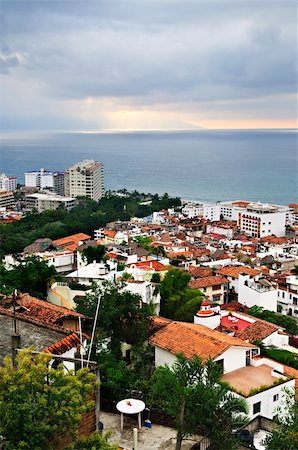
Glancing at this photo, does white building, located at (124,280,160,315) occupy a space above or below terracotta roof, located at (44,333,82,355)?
below

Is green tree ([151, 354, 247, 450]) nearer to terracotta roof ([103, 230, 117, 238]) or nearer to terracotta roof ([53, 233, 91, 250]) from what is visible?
terracotta roof ([53, 233, 91, 250])

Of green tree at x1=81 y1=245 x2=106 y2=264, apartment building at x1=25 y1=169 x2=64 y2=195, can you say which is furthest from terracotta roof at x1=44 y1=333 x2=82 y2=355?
apartment building at x1=25 y1=169 x2=64 y2=195

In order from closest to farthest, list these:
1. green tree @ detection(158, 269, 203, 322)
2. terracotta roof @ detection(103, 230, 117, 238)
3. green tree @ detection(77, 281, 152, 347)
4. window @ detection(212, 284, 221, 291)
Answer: green tree @ detection(77, 281, 152, 347) < green tree @ detection(158, 269, 203, 322) < window @ detection(212, 284, 221, 291) < terracotta roof @ detection(103, 230, 117, 238)

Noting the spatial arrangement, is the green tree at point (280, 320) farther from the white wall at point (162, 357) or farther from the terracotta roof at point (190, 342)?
the white wall at point (162, 357)

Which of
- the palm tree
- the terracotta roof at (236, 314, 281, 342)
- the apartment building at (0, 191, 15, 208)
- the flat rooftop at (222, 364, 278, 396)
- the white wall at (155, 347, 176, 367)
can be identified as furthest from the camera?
the apartment building at (0, 191, 15, 208)

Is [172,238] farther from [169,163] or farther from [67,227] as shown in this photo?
[169,163]

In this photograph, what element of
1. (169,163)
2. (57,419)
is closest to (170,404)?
(57,419)
